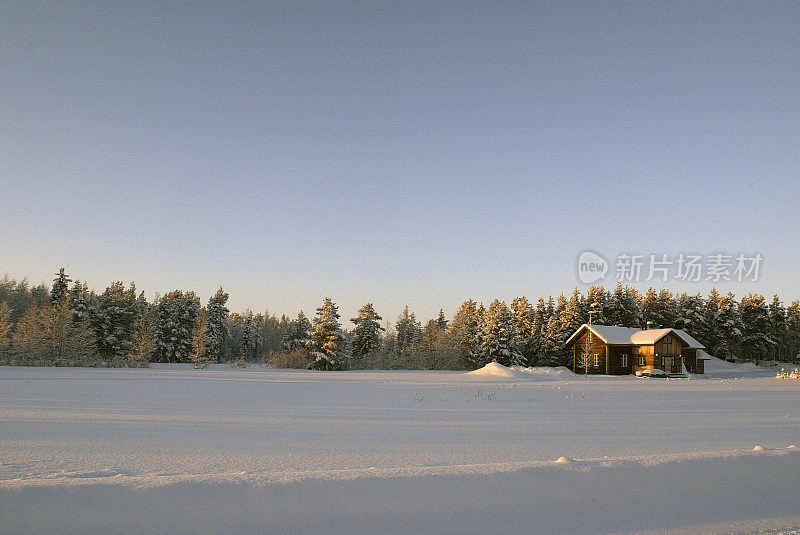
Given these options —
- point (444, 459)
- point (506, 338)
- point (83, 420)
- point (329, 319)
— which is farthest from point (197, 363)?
point (444, 459)

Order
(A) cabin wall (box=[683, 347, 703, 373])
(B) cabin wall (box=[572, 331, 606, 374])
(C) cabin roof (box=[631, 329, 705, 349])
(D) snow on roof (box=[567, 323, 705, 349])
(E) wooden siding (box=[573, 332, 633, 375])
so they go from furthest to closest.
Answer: (A) cabin wall (box=[683, 347, 703, 373]) < (B) cabin wall (box=[572, 331, 606, 374]) < (E) wooden siding (box=[573, 332, 633, 375]) < (D) snow on roof (box=[567, 323, 705, 349]) < (C) cabin roof (box=[631, 329, 705, 349])

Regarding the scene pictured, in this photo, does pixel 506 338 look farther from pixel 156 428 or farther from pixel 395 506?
pixel 395 506

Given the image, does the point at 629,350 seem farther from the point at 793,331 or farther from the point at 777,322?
the point at 793,331

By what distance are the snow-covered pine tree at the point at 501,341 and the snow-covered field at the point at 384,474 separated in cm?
4156

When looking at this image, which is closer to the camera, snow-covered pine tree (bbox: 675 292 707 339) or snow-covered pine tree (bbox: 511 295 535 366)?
snow-covered pine tree (bbox: 511 295 535 366)

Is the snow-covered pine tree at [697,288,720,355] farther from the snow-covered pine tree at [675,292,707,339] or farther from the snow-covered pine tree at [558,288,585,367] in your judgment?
the snow-covered pine tree at [558,288,585,367]

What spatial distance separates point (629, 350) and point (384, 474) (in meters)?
51.2

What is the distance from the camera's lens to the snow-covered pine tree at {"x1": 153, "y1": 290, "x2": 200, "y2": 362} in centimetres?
5462

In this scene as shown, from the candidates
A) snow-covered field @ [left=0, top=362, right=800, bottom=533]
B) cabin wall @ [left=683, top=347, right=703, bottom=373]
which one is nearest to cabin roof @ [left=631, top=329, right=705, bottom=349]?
cabin wall @ [left=683, top=347, right=703, bottom=373]

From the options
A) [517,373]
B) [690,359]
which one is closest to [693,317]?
[690,359]

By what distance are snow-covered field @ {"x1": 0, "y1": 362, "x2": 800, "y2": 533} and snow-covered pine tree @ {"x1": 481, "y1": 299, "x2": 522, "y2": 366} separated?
1636 inches

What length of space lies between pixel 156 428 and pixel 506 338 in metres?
47.5

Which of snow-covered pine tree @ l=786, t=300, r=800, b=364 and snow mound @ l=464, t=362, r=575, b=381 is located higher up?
snow-covered pine tree @ l=786, t=300, r=800, b=364

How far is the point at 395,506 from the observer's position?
14.9 ft
